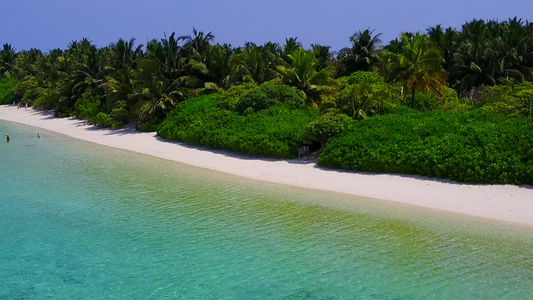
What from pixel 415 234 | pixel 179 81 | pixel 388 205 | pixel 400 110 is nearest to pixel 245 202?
pixel 388 205

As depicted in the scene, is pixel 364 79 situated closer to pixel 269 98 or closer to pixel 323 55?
pixel 323 55

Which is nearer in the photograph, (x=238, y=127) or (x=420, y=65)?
(x=420, y=65)

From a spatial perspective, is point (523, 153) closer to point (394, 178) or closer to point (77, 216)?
point (394, 178)

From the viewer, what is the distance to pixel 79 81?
45.6 metres

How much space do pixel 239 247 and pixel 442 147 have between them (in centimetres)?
1008

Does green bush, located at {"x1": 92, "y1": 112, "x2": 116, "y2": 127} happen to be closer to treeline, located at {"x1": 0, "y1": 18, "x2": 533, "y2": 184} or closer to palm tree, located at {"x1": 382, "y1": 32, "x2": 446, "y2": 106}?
treeline, located at {"x1": 0, "y1": 18, "x2": 533, "y2": 184}

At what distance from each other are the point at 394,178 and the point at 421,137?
244 cm

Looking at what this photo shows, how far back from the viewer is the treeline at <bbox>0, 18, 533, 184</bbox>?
2053 cm

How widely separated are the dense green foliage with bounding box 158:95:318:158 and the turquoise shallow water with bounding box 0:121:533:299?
13.4 ft

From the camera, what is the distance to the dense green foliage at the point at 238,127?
24.4 meters

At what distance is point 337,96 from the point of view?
84.7 ft

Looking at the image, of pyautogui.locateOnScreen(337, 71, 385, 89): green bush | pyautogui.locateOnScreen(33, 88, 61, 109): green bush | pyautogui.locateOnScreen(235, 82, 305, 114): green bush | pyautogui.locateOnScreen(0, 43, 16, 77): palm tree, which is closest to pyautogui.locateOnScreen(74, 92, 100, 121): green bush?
pyautogui.locateOnScreen(33, 88, 61, 109): green bush

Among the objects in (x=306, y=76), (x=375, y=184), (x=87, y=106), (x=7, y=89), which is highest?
(x=306, y=76)

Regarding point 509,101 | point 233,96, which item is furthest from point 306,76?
point 509,101
